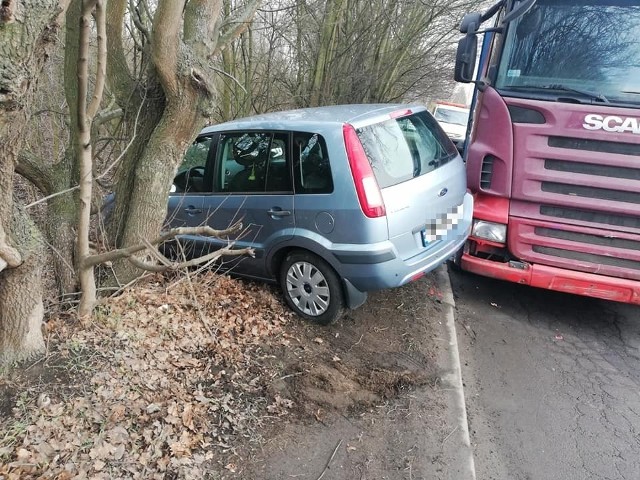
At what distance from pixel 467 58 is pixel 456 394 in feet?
10.6

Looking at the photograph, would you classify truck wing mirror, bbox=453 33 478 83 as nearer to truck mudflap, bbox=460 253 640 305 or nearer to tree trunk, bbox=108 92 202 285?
truck mudflap, bbox=460 253 640 305

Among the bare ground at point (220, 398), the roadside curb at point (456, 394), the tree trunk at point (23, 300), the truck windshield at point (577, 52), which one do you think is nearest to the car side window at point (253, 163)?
the bare ground at point (220, 398)

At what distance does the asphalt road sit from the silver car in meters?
0.90

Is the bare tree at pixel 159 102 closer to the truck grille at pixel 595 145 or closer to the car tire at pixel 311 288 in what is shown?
the car tire at pixel 311 288

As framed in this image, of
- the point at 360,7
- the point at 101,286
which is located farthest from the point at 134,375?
the point at 360,7

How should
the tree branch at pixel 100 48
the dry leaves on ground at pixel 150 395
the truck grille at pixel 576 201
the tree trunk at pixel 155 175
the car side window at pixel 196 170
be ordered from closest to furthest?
the dry leaves on ground at pixel 150 395, the tree branch at pixel 100 48, the tree trunk at pixel 155 175, the truck grille at pixel 576 201, the car side window at pixel 196 170

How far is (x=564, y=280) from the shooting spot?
4.02 m

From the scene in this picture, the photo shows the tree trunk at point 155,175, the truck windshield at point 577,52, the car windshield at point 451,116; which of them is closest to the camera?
the tree trunk at point 155,175

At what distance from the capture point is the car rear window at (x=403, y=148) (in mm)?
3613

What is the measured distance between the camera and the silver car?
354 cm

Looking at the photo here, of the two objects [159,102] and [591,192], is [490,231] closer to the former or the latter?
[591,192]

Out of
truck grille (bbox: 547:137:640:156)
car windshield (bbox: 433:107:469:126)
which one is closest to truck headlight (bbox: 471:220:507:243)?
truck grille (bbox: 547:137:640:156)

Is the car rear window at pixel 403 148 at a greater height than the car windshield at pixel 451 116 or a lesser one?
lesser

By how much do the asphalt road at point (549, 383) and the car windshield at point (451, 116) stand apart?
11.4 m
